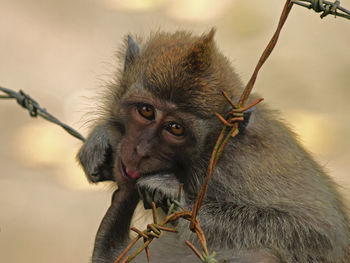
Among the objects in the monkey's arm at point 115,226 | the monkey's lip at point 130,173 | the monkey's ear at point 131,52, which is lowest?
the monkey's arm at point 115,226

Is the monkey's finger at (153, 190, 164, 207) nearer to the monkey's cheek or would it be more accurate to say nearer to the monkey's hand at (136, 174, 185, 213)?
the monkey's hand at (136, 174, 185, 213)

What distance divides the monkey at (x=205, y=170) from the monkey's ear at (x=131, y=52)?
0.04 m

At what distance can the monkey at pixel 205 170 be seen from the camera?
3.41 metres

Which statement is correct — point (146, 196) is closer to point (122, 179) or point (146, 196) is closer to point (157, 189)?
point (157, 189)

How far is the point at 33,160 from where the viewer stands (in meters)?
8.88

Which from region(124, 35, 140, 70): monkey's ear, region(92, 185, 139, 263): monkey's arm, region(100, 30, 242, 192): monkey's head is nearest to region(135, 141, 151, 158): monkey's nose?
region(100, 30, 242, 192): monkey's head

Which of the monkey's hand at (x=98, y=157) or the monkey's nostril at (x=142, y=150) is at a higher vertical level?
the monkey's nostril at (x=142, y=150)

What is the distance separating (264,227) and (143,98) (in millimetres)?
1164

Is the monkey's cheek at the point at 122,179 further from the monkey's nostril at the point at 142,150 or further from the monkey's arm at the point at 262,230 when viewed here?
the monkey's arm at the point at 262,230

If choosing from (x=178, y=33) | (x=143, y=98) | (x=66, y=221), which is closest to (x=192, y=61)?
(x=143, y=98)

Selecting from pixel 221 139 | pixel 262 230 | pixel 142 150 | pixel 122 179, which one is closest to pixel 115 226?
pixel 122 179

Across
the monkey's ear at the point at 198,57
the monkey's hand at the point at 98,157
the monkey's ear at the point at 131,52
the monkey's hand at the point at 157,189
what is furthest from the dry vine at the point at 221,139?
the monkey's ear at the point at 131,52

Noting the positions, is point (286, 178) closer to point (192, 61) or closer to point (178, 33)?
point (192, 61)

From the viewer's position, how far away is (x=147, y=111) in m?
3.51
